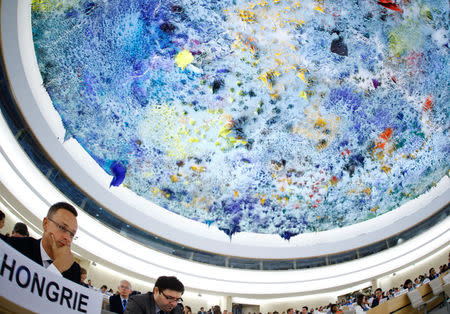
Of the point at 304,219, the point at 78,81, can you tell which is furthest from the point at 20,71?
the point at 304,219

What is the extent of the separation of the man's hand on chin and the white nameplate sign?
0.56 m

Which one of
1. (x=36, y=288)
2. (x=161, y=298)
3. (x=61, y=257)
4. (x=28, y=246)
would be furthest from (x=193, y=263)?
(x=36, y=288)

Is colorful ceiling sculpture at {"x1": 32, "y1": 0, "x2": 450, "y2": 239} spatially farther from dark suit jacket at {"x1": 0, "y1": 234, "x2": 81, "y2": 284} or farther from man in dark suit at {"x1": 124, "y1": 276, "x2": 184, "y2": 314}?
man in dark suit at {"x1": 124, "y1": 276, "x2": 184, "y2": 314}

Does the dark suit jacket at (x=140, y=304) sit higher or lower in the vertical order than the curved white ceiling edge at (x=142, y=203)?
lower

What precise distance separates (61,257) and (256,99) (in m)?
7.57

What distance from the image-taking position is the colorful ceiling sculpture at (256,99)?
8.14 metres

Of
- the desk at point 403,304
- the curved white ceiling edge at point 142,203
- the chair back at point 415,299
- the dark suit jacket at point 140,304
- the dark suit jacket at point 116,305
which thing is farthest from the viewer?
the desk at point 403,304

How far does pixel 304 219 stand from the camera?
1196cm

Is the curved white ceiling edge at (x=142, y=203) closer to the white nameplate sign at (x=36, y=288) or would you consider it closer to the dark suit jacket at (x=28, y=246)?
the dark suit jacket at (x=28, y=246)

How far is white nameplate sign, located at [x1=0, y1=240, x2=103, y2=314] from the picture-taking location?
1.78m

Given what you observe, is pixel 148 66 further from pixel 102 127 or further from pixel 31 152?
pixel 31 152

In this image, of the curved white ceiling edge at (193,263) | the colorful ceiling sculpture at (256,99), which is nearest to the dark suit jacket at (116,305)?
the colorful ceiling sculpture at (256,99)

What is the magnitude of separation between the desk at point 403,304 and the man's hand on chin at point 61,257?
7976 mm

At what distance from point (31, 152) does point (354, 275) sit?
46.5 ft
